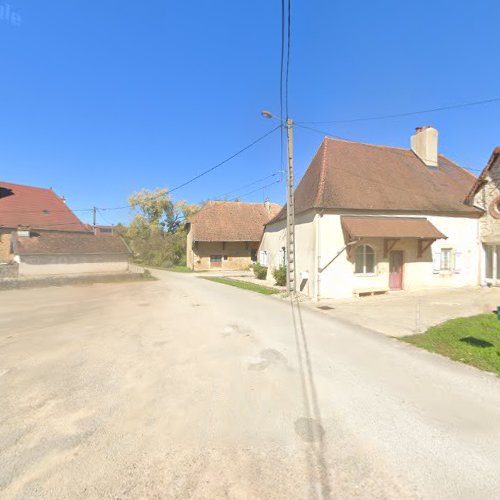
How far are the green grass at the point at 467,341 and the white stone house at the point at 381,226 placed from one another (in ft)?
Result: 17.3

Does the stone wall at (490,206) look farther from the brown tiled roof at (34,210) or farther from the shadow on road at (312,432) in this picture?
the brown tiled roof at (34,210)

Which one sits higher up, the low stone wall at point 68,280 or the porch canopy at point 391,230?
the porch canopy at point 391,230

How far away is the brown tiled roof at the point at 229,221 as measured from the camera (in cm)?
3058

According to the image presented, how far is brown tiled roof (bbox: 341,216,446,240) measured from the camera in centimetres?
1304

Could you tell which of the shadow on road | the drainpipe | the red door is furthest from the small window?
the shadow on road

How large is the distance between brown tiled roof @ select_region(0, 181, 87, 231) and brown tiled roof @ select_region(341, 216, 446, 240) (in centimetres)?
3189

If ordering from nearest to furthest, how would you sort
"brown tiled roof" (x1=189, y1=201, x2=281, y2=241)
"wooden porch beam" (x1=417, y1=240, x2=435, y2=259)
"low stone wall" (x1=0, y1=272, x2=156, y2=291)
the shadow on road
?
the shadow on road → "wooden porch beam" (x1=417, y1=240, x2=435, y2=259) → "low stone wall" (x1=0, y1=272, x2=156, y2=291) → "brown tiled roof" (x1=189, y1=201, x2=281, y2=241)

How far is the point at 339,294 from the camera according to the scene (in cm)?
1359

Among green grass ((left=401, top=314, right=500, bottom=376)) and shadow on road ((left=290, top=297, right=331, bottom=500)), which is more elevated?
green grass ((left=401, top=314, right=500, bottom=376))

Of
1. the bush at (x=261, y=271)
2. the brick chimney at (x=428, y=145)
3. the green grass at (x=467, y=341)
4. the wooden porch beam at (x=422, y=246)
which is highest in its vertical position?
the brick chimney at (x=428, y=145)

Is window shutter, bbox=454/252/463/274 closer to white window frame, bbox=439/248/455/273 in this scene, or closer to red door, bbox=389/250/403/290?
white window frame, bbox=439/248/455/273

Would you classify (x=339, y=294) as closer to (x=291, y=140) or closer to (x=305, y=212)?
(x=305, y=212)

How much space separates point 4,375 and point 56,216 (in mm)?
34344

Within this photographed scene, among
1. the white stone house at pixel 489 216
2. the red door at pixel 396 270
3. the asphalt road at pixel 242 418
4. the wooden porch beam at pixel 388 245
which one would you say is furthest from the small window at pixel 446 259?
the asphalt road at pixel 242 418
